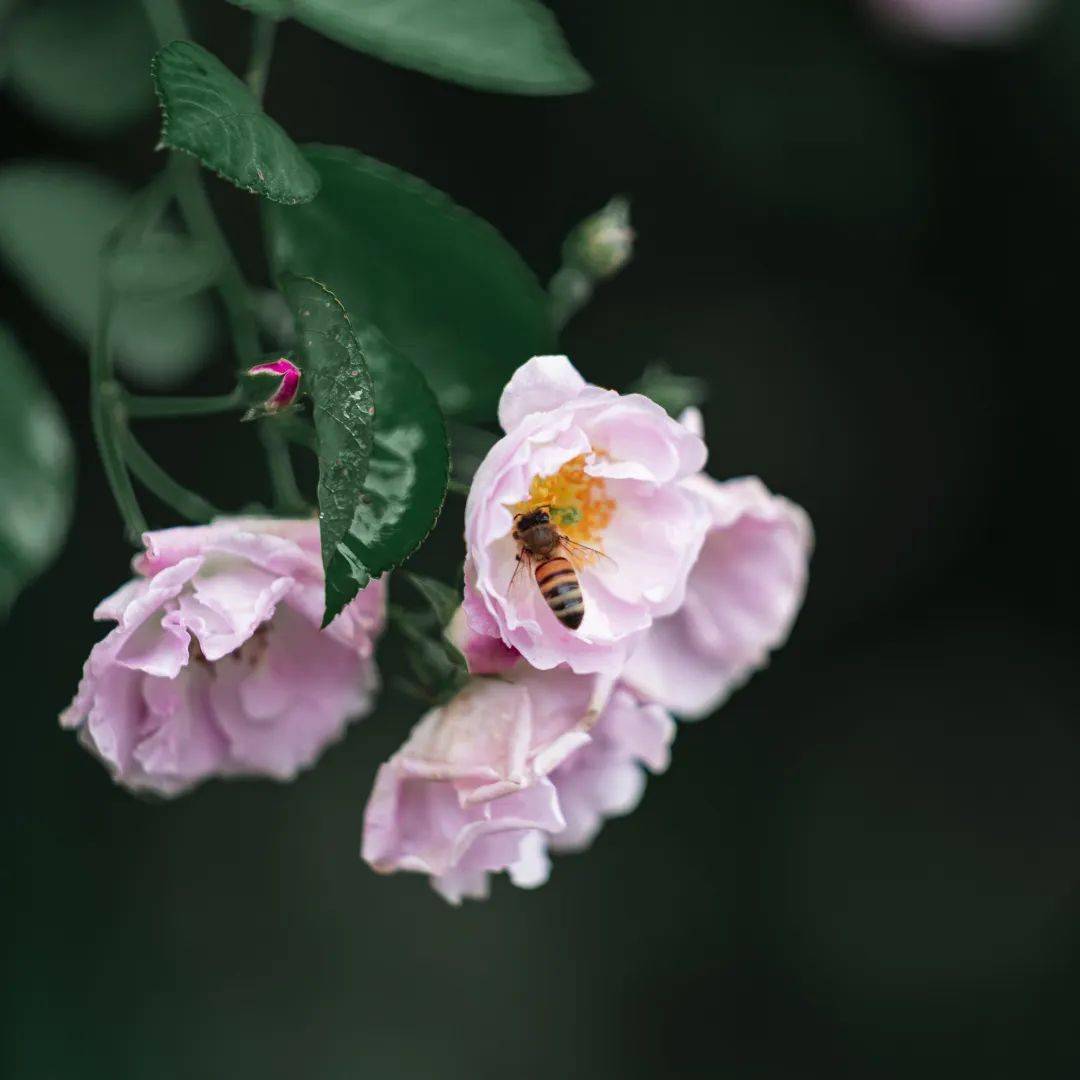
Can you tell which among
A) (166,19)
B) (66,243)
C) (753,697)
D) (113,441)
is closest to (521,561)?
(113,441)

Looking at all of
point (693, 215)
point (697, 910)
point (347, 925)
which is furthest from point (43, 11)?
point (697, 910)

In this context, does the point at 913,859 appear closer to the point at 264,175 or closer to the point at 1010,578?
the point at 1010,578

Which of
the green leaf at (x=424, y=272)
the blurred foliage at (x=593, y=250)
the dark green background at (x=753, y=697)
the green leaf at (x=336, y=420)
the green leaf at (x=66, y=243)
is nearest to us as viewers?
the green leaf at (x=336, y=420)

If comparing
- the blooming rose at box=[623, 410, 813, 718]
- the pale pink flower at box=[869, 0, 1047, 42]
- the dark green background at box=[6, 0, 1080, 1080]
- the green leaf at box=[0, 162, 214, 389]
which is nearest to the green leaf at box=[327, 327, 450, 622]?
the blooming rose at box=[623, 410, 813, 718]

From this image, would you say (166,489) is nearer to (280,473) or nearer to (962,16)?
(280,473)

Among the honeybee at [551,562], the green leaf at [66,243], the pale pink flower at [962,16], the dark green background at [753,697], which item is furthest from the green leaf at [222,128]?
the pale pink flower at [962,16]

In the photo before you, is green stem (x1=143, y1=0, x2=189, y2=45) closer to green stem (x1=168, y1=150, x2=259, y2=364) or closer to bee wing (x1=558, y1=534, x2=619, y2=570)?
green stem (x1=168, y1=150, x2=259, y2=364)

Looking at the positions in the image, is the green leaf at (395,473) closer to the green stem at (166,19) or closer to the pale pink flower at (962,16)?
the green stem at (166,19)
